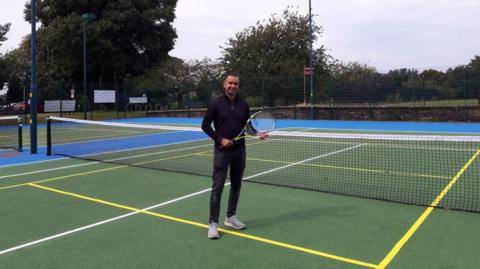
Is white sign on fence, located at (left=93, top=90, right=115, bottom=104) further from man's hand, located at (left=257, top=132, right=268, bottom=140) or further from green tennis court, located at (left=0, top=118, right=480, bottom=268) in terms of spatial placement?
man's hand, located at (left=257, top=132, right=268, bottom=140)

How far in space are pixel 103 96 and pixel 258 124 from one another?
27851mm

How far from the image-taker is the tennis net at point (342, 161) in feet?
24.8

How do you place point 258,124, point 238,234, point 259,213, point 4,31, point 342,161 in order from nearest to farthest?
point 238,234, point 258,124, point 259,213, point 342,161, point 4,31

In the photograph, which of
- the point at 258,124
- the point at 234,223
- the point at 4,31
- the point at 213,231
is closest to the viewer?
the point at 213,231

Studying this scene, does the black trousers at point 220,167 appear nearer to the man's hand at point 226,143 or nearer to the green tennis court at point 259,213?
the man's hand at point 226,143

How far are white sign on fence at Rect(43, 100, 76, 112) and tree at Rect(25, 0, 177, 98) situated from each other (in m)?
6.40

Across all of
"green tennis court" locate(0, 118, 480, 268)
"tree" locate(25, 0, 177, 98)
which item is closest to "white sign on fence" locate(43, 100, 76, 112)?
"tree" locate(25, 0, 177, 98)

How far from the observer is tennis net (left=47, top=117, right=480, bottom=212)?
7570 millimetres

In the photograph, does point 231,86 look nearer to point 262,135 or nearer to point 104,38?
point 262,135

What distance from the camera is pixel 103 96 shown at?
3178cm

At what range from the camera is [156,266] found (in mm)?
4496

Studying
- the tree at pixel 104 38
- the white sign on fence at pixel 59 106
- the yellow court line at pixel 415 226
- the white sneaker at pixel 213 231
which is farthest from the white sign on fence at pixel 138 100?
the white sneaker at pixel 213 231

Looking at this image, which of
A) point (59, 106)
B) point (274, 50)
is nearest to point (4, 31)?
point (59, 106)

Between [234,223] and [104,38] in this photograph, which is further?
[104,38]
